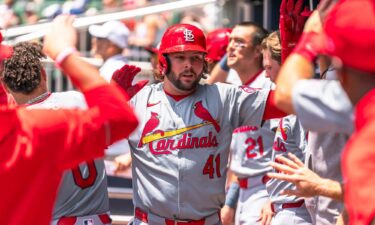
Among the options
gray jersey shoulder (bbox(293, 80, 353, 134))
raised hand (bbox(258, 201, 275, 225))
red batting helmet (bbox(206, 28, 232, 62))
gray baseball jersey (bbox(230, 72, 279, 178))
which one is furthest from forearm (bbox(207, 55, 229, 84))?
gray jersey shoulder (bbox(293, 80, 353, 134))

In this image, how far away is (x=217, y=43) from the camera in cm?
915

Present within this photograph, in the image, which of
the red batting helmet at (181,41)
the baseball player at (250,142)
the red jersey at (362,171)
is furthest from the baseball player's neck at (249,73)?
the red jersey at (362,171)

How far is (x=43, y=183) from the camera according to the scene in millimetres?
3148

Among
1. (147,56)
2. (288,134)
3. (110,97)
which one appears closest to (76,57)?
(110,97)

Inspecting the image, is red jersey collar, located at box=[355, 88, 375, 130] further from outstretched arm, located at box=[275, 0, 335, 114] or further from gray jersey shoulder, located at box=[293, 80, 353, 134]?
outstretched arm, located at box=[275, 0, 335, 114]

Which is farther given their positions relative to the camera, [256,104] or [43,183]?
[256,104]

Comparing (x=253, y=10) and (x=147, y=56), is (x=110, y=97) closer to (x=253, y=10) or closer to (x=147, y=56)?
(x=253, y=10)

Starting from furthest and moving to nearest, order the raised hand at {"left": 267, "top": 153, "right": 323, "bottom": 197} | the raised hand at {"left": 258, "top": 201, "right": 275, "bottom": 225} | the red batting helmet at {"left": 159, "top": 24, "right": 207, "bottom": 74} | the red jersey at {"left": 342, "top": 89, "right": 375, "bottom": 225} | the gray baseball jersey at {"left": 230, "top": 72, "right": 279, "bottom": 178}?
the gray baseball jersey at {"left": 230, "top": 72, "right": 279, "bottom": 178}, the raised hand at {"left": 258, "top": 201, "right": 275, "bottom": 225}, the red batting helmet at {"left": 159, "top": 24, "right": 207, "bottom": 74}, the raised hand at {"left": 267, "top": 153, "right": 323, "bottom": 197}, the red jersey at {"left": 342, "top": 89, "right": 375, "bottom": 225}

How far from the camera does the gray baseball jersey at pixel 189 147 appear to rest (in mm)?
5672

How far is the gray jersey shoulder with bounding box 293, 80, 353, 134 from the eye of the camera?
3.17 m

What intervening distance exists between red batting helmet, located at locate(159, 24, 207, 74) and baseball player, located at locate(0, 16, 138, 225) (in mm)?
2748

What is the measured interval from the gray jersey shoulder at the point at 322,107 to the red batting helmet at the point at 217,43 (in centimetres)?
576

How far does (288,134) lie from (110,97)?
3.26 metres

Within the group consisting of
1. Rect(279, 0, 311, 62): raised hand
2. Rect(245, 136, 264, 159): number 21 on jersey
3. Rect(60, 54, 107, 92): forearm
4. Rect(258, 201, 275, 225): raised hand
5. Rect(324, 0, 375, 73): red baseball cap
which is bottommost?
Rect(258, 201, 275, 225): raised hand
